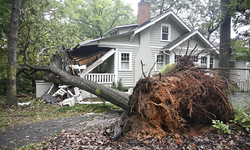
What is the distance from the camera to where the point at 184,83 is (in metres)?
4.09

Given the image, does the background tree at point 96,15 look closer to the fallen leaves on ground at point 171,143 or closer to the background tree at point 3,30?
the background tree at point 3,30

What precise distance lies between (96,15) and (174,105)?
91.5 ft

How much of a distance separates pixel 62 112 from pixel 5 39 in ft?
27.9

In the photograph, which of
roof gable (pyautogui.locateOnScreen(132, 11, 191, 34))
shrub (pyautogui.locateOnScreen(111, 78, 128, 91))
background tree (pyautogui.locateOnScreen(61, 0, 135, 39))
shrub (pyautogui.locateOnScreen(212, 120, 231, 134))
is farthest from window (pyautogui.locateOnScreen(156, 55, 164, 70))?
background tree (pyautogui.locateOnScreen(61, 0, 135, 39))

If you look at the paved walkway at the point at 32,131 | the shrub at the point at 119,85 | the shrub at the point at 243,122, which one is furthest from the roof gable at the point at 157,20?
the shrub at the point at 243,122

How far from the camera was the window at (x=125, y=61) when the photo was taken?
13.6 metres

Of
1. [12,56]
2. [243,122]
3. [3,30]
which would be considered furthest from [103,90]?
[3,30]

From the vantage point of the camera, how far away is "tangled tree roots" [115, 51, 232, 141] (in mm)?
3797

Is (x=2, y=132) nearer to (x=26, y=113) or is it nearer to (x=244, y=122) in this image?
(x=26, y=113)

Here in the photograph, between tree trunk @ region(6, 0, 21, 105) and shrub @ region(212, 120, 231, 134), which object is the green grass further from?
shrub @ region(212, 120, 231, 134)

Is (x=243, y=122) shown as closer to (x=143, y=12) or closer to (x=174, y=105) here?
(x=174, y=105)

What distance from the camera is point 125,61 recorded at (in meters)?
13.5

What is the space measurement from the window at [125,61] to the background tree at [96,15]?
16752 millimetres

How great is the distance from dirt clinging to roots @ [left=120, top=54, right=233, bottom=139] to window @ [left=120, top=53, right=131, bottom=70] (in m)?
9.26
